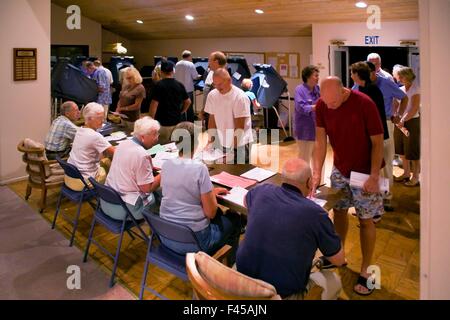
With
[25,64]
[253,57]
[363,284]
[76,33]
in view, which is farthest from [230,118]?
[76,33]

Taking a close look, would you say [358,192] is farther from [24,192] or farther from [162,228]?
[24,192]

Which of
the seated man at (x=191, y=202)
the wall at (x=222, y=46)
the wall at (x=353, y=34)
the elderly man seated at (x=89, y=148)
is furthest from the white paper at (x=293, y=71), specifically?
the seated man at (x=191, y=202)

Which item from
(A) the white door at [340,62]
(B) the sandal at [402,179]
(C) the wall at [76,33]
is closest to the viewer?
(B) the sandal at [402,179]

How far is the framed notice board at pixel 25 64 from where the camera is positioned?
502cm

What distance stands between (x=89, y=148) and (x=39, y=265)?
1.05m

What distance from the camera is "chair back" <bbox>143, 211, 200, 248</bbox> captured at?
216 cm

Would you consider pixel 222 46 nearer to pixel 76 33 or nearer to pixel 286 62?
pixel 286 62

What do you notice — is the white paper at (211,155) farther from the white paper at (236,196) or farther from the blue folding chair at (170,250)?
the blue folding chair at (170,250)

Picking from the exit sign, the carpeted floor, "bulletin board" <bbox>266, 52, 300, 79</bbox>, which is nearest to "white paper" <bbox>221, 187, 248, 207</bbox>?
the carpeted floor

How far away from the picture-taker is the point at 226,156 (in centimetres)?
362

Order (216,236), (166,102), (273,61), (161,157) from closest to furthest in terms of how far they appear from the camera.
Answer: (216,236) < (161,157) < (166,102) < (273,61)

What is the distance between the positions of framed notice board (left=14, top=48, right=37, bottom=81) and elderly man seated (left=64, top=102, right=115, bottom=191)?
2156 millimetres

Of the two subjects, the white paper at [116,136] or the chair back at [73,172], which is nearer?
the chair back at [73,172]

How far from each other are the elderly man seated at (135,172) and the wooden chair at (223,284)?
123 cm
